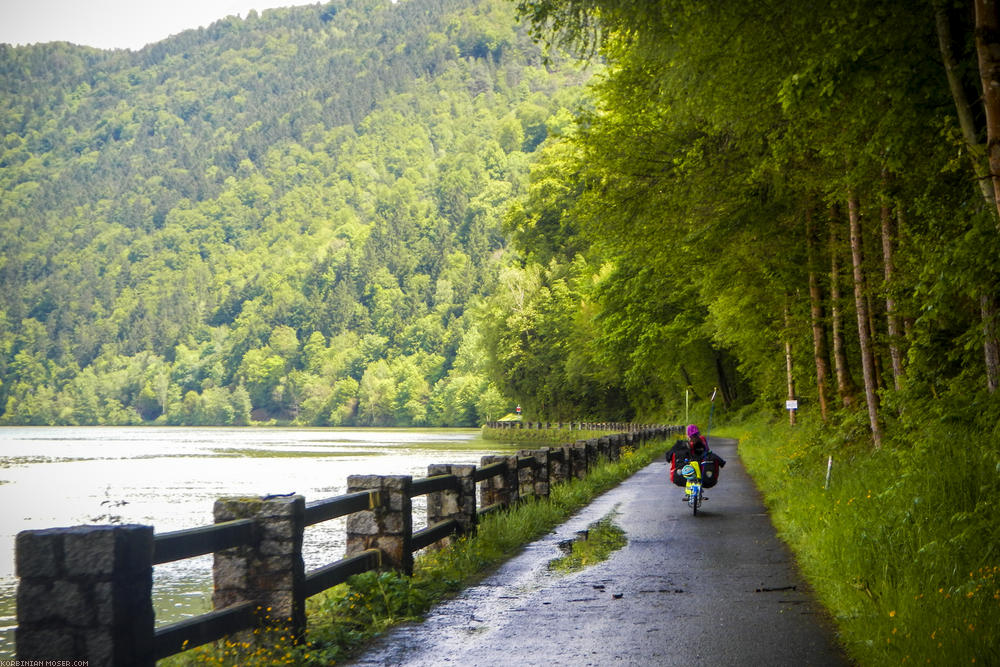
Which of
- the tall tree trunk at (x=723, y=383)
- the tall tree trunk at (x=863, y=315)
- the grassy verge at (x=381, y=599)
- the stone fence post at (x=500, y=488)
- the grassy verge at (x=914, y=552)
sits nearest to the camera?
the grassy verge at (x=914, y=552)

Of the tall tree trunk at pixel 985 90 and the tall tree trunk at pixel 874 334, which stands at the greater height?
the tall tree trunk at pixel 985 90

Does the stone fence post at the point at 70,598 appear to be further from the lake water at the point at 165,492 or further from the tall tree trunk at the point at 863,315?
the tall tree trunk at the point at 863,315

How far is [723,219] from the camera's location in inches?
653

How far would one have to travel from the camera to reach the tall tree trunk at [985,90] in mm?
7664

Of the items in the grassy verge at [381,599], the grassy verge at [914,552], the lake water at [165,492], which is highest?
the grassy verge at [914,552]

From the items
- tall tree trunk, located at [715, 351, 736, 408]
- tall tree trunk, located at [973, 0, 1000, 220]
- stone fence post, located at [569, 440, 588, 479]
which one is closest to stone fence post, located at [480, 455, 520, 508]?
stone fence post, located at [569, 440, 588, 479]

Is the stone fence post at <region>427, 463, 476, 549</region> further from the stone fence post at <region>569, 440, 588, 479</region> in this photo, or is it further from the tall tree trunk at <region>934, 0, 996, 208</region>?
the stone fence post at <region>569, 440, 588, 479</region>

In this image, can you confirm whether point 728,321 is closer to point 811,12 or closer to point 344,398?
point 811,12

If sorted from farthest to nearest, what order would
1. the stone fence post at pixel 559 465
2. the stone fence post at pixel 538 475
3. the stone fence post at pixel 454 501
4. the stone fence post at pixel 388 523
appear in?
the stone fence post at pixel 559 465
the stone fence post at pixel 538 475
the stone fence post at pixel 454 501
the stone fence post at pixel 388 523

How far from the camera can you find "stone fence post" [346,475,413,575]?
360 inches

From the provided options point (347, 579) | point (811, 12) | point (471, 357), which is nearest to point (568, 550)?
point (347, 579)

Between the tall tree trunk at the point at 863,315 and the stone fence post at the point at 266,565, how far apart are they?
11052 millimetres

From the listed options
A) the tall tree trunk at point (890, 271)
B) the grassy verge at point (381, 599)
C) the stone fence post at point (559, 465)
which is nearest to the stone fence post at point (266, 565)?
the grassy verge at point (381, 599)

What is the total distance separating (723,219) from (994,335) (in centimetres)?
801
